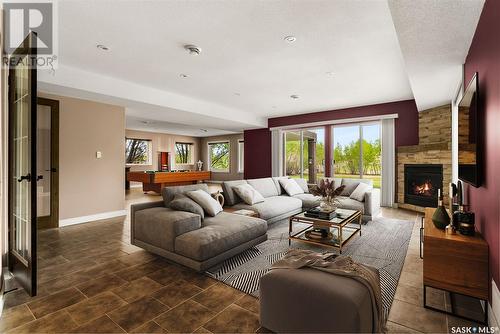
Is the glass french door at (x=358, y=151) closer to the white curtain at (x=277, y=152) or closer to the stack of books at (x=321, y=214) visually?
the white curtain at (x=277, y=152)

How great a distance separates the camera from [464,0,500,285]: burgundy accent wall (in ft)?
5.43

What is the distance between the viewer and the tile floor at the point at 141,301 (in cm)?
176

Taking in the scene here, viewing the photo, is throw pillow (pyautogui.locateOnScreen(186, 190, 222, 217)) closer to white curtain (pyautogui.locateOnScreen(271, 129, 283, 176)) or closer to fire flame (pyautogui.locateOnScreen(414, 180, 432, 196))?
fire flame (pyautogui.locateOnScreen(414, 180, 432, 196))

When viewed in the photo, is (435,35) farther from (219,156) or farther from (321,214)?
(219,156)

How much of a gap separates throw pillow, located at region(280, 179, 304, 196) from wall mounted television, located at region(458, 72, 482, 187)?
10.7ft

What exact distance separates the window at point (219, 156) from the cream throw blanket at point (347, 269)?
11.1m

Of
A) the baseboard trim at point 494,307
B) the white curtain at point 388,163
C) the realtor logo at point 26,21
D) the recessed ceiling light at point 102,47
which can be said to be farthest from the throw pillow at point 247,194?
the white curtain at point 388,163

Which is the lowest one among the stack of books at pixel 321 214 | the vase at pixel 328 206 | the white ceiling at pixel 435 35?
the stack of books at pixel 321 214

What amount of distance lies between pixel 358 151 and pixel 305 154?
5.77 feet

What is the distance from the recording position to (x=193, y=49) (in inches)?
128

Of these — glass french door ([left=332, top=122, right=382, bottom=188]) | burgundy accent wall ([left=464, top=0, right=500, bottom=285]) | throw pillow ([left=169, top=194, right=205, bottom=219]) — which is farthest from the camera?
glass french door ([left=332, top=122, right=382, bottom=188])

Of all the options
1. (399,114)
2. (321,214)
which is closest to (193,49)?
(321,214)

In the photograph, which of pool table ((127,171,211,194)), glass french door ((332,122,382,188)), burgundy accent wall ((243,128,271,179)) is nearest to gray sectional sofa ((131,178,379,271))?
pool table ((127,171,211,194))

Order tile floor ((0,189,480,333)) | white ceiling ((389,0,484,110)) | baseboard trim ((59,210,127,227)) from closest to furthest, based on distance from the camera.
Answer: tile floor ((0,189,480,333))
white ceiling ((389,0,484,110))
baseboard trim ((59,210,127,227))
